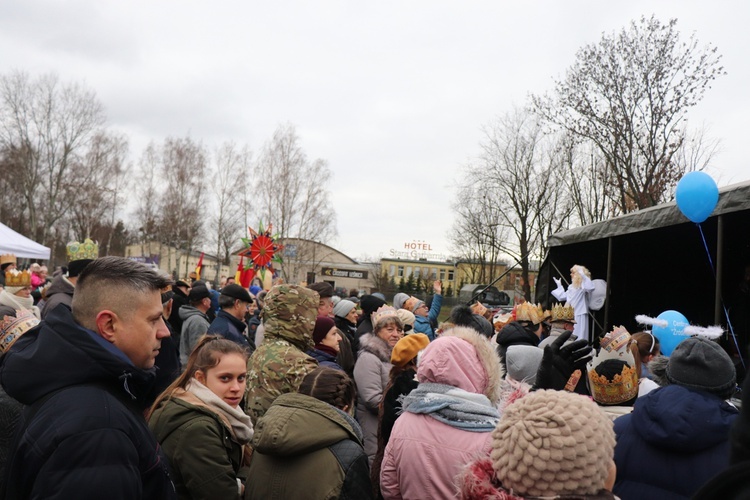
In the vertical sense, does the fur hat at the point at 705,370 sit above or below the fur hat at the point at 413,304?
below

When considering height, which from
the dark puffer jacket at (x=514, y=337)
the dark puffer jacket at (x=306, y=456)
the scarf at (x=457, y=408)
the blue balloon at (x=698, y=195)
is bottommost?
the dark puffer jacket at (x=306, y=456)

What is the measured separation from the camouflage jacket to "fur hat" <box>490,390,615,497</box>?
1.92m

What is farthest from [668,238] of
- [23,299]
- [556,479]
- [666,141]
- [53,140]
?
[53,140]

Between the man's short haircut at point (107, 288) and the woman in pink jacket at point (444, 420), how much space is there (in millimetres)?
1483

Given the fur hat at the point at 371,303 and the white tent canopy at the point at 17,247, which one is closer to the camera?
the fur hat at the point at 371,303

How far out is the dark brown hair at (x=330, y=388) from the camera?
9.61 ft

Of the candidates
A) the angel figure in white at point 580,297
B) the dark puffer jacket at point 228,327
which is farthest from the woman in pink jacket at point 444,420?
the angel figure in white at point 580,297

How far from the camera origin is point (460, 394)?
2900 millimetres

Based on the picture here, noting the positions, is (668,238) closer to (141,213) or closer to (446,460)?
(446,460)

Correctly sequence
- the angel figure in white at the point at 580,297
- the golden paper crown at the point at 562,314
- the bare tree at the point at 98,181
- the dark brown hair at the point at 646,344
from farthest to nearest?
the bare tree at the point at 98,181 → the angel figure in white at the point at 580,297 → the golden paper crown at the point at 562,314 → the dark brown hair at the point at 646,344

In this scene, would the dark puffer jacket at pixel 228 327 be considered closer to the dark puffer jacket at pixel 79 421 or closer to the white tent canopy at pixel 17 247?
the dark puffer jacket at pixel 79 421

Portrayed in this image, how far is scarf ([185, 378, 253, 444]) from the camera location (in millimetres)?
2998

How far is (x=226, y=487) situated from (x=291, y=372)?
3.50ft

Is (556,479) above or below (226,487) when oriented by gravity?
above
